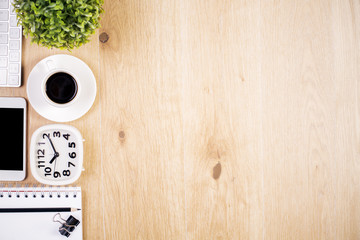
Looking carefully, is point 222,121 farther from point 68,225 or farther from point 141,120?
point 68,225

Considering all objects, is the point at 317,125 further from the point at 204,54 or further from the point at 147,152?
the point at 147,152

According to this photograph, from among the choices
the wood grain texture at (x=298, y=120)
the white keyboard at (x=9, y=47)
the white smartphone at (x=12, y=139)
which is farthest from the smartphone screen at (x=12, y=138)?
the wood grain texture at (x=298, y=120)

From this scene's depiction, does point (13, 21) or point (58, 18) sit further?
point (13, 21)

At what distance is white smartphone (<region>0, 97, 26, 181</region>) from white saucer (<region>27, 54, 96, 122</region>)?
76 millimetres

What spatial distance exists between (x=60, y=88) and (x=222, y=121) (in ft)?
1.98

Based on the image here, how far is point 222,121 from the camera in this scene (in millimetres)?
880

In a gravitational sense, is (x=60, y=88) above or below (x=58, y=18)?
below

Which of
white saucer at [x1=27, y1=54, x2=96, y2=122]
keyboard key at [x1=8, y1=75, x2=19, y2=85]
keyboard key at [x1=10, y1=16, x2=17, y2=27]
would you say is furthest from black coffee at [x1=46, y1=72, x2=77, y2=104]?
keyboard key at [x1=10, y1=16, x2=17, y2=27]

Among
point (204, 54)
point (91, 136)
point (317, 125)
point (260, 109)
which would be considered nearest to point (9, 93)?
point (91, 136)

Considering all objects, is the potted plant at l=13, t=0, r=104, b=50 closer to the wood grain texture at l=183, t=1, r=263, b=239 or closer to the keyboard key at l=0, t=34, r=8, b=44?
the keyboard key at l=0, t=34, r=8, b=44

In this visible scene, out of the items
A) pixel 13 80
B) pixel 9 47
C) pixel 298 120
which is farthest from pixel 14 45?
pixel 298 120

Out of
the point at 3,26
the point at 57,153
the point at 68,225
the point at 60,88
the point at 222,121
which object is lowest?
the point at 68,225

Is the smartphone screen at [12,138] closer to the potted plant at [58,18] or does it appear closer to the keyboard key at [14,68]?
the keyboard key at [14,68]

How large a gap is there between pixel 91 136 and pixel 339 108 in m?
0.97
